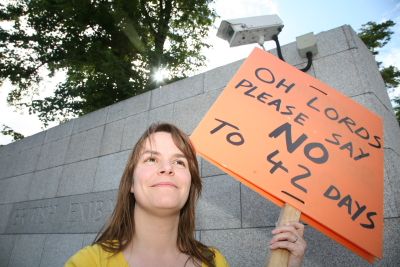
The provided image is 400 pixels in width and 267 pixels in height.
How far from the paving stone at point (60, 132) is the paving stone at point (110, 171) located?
158cm

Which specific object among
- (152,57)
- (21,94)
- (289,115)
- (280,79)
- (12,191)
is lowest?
(289,115)

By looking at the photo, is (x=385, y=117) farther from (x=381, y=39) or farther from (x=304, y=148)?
(x=381, y=39)

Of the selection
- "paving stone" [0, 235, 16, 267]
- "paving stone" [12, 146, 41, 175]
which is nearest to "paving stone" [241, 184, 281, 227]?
"paving stone" [0, 235, 16, 267]

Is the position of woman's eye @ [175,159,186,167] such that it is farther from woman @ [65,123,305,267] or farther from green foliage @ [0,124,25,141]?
green foliage @ [0,124,25,141]

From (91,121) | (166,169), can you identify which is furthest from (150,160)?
(91,121)

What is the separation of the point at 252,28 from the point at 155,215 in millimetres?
1734

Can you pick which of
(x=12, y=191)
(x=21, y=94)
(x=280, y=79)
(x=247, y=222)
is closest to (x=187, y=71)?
(x=12, y=191)

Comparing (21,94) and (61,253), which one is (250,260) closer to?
(61,253)

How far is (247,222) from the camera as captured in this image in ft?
8.87

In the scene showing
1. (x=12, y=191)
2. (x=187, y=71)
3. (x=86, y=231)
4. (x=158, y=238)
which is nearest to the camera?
(x=158, y=238)

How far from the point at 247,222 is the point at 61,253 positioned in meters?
3.05

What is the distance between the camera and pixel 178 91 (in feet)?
13.3

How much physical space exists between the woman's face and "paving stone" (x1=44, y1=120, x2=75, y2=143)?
14.4 feet

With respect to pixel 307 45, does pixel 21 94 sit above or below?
above
